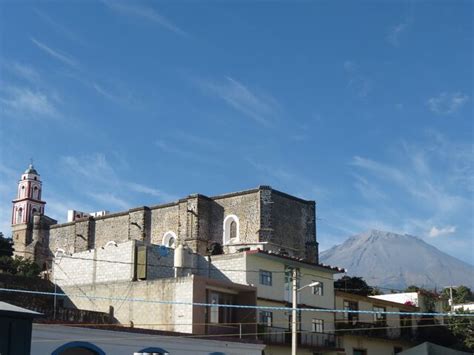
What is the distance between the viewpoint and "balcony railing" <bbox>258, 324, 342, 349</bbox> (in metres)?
38.8

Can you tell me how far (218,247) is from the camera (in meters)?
61.4

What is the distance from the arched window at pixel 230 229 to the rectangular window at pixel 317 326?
1975cm

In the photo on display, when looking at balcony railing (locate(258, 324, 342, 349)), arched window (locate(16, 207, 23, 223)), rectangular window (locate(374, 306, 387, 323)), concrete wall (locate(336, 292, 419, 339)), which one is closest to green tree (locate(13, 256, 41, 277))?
arched window (locate(16, 207, 23, 223))

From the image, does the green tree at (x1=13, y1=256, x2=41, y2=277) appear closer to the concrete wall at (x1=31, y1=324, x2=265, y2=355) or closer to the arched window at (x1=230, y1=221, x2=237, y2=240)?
the arched window at (x1=230, y1=221, x2=237, y2=240)

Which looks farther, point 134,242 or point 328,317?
point 328,317

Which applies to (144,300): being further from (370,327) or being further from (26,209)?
(26,209)

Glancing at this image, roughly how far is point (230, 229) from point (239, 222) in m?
1.45

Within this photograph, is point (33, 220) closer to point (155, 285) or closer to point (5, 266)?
point (5, 266)

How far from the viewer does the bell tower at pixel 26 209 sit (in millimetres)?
81806

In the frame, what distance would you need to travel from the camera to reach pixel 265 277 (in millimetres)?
41500

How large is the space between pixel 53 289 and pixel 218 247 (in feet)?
71.4

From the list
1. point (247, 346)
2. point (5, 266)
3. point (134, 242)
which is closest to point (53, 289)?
point (134, 242)

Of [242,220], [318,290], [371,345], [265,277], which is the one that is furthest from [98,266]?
[242,220]

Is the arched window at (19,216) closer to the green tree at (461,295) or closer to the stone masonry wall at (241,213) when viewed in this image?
the stone masonry wall at (241,213)
